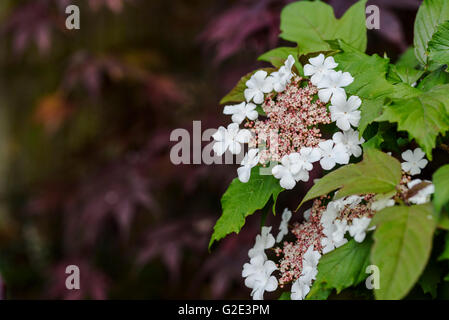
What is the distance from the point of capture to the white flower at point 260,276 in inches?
26.0

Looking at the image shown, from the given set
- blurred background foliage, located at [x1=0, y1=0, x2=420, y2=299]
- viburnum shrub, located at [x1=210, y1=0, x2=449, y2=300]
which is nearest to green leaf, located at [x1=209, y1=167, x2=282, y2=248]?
viburnum shrub, located at [x1=210, y1=0, x2=449, y2=300]

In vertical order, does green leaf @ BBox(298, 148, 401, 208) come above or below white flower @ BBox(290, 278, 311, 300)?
above

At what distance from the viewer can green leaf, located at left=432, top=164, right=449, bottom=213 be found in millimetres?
469

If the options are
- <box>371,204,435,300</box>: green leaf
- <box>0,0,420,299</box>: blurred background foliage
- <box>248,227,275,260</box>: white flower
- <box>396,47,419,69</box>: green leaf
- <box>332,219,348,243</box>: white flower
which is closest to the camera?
<box>371,204,435,300</box>: green leaf

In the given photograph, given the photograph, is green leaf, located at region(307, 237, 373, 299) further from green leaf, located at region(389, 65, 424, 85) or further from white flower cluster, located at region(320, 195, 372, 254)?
green leaf, located at region(389, 65, 424, 85)

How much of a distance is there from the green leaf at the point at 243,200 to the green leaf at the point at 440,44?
28cm

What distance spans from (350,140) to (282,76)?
14 centimetres

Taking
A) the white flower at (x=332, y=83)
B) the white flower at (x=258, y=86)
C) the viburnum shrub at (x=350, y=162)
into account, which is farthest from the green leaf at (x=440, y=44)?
the white flower at (x=258, y=86)

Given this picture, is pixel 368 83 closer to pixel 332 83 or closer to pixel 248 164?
pixel 332 83

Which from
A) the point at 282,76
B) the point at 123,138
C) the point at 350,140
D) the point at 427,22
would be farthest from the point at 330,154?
the point at 123,138

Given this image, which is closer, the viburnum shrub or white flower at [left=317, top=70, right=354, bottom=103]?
the viburnum shrub

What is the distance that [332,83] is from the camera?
621 mm

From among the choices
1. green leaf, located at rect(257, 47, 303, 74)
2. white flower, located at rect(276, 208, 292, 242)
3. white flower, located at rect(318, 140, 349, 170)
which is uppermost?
green leaf, located at rect(257, 47, 303, 74)
